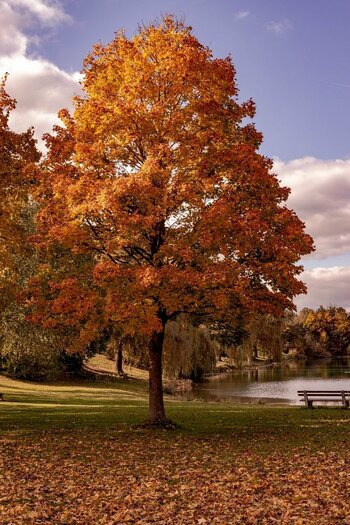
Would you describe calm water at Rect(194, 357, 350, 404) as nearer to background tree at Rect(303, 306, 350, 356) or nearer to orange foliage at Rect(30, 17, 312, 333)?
orange foliage at Rect(30, 17, 312, 333)

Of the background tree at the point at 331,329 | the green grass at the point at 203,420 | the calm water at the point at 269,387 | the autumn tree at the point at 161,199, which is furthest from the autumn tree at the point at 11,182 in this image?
the background tree at the point at 331,329

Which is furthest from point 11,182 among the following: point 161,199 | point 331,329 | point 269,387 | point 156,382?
point 331,329

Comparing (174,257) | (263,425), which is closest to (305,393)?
(263,425)

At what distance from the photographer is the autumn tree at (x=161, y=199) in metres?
17.3

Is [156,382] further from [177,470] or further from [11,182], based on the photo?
[11,182]

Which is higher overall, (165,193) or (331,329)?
(331,329)

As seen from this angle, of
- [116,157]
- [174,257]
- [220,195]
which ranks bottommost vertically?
[174,257]

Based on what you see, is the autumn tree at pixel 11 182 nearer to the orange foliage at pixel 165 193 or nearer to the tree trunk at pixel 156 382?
the orange foliage at pixel 165 193

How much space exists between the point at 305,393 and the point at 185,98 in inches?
648

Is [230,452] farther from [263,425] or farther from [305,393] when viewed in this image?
[305,393]

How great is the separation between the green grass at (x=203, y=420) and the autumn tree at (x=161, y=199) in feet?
9.42

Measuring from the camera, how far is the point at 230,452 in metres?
15.3

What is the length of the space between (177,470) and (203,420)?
9.81 m

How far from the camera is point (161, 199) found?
17.8 m
